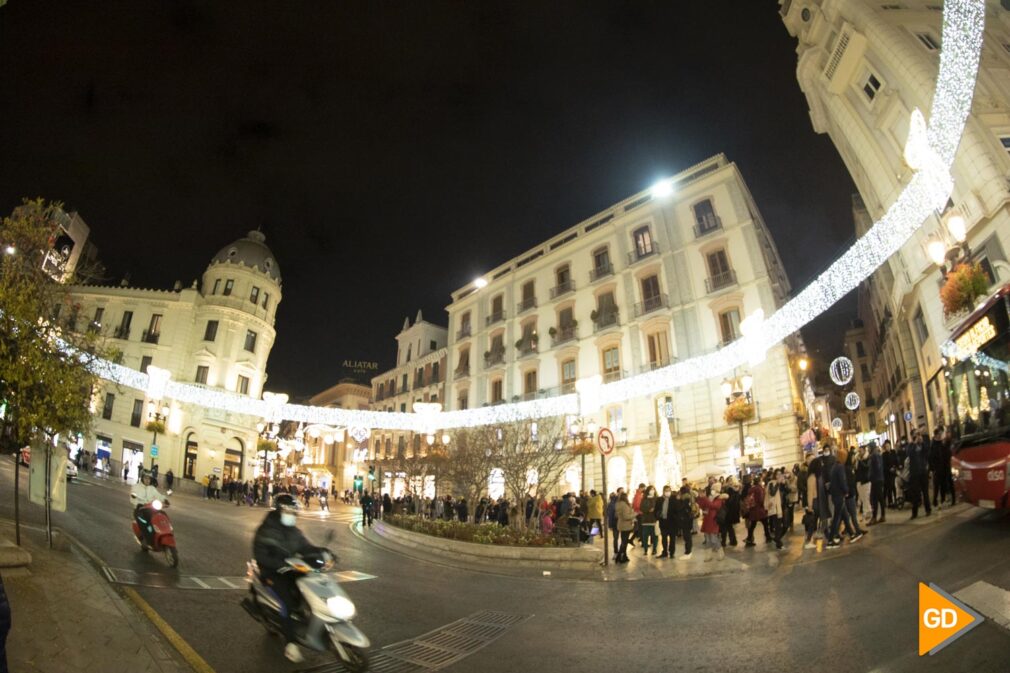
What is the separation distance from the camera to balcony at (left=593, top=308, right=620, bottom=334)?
99.8 ft

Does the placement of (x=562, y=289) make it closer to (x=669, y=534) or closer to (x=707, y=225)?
(x=707, y=225)

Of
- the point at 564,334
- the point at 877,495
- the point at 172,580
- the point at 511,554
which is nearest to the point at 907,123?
the point at 877,495

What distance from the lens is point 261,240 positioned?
151 ft

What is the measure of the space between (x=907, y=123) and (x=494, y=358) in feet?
84.6

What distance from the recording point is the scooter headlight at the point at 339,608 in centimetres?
427

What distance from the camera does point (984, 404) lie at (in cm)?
848

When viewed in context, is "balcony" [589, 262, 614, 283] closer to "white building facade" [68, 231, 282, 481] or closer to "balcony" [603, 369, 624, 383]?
"balcony" [603, 369, 624, 383]

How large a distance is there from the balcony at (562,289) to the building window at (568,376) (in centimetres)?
485

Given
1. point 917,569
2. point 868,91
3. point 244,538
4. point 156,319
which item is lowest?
point 244,538

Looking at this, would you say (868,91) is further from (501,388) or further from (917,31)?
(501,388)

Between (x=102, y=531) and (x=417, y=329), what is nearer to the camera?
(x=102, y=531)

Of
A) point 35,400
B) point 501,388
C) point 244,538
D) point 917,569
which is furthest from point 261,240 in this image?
point 917,569

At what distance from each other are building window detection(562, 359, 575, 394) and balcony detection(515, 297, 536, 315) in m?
5.50

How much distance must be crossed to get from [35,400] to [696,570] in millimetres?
10921
